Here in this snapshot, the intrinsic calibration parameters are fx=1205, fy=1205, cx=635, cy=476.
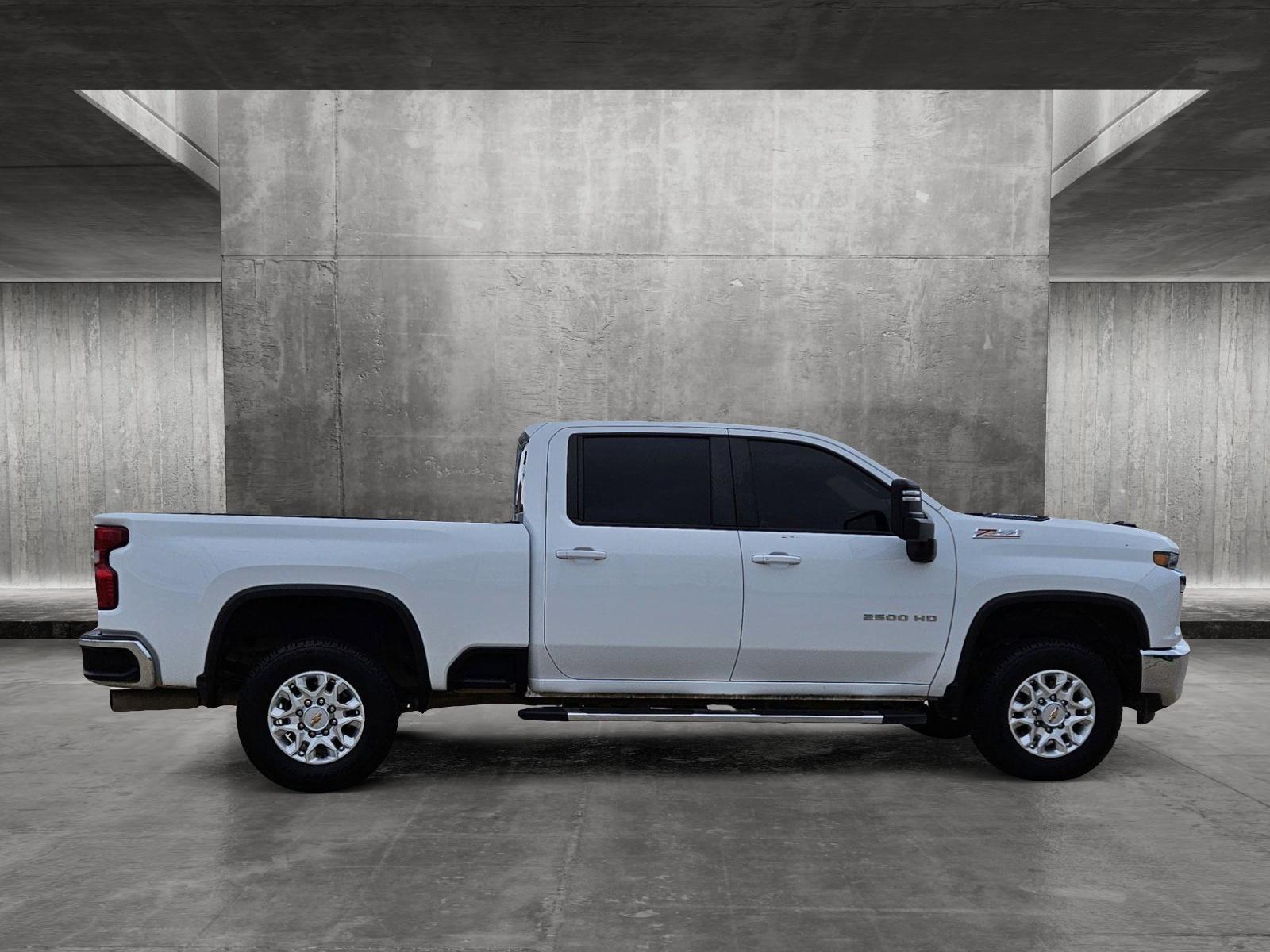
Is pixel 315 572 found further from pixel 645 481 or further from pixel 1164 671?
pixel 1164 671

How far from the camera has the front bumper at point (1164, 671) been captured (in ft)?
21.6

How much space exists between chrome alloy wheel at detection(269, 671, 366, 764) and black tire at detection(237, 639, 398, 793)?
0.8 inches

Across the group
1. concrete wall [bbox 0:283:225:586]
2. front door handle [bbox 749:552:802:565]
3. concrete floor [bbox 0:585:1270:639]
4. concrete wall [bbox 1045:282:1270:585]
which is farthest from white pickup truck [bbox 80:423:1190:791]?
concrete wall [bbox 0:283:225:586]

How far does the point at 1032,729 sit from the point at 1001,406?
17.7 ft

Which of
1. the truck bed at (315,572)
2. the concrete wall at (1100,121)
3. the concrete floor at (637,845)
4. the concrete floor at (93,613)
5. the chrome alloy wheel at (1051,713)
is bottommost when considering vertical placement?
the concrete floor at (93,613)

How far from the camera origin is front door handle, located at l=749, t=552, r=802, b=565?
21.1 feet

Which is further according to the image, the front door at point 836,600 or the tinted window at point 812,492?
the tinted window at point 812,492

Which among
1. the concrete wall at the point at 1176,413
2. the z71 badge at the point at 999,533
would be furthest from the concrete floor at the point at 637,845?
the concrete wall at the point at 1176,413

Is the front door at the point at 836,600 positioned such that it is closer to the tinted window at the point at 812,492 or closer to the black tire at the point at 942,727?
the tinted window at the point at 812,492

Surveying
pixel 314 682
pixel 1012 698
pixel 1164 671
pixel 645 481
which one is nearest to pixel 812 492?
pixel 645 481

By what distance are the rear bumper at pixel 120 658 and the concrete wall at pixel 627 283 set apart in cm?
529

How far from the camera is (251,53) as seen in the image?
8.40 metres

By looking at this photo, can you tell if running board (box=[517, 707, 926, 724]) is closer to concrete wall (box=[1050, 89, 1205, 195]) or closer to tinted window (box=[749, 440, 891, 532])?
Answer: tinted window (box=[749, 440, 891, 532])

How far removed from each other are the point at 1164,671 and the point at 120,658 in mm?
5517
